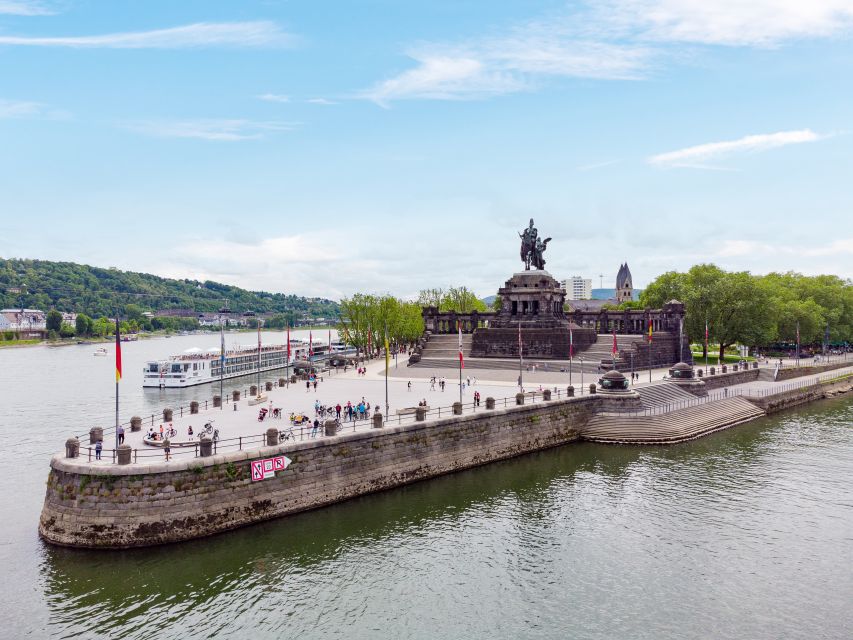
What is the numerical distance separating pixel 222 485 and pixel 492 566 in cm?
1219

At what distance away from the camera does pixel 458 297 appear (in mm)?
143125

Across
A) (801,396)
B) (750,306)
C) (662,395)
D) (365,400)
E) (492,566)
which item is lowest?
(492,566)

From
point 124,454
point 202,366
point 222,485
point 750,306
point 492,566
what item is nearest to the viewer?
point 492,566

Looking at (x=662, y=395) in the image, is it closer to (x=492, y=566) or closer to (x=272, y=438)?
(x=492, y=566)

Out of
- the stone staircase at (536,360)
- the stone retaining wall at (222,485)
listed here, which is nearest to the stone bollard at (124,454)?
the stone retaining wall at (222,485)

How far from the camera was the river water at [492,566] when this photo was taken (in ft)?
70.3

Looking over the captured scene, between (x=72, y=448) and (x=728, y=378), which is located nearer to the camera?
(x=72, y=448)

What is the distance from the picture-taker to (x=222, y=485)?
28297 mm

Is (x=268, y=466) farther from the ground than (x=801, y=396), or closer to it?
farther from the ground

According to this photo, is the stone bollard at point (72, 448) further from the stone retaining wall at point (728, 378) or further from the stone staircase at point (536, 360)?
the stone retaining wall at point (728, 378)

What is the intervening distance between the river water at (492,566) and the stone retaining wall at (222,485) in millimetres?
730

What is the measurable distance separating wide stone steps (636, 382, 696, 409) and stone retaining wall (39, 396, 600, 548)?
2084cm

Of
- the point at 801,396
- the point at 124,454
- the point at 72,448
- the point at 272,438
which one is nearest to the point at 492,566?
the point at 272,438

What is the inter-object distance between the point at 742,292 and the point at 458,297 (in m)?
66.4
